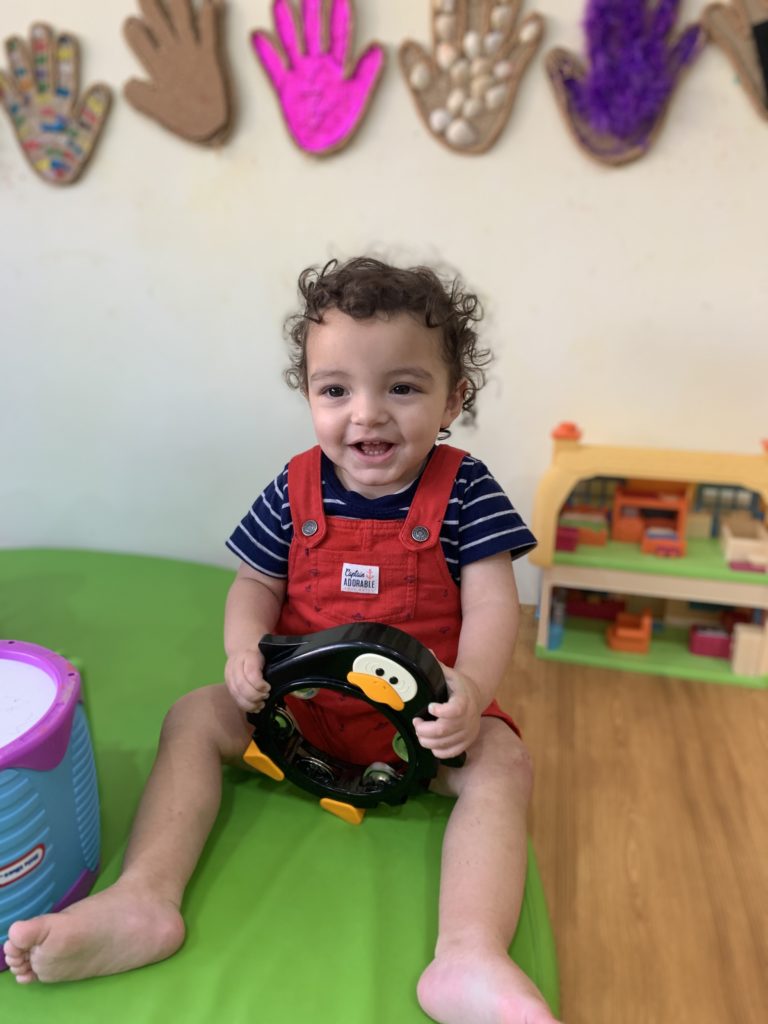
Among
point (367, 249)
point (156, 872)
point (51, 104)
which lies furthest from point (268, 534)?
point (51, 104)

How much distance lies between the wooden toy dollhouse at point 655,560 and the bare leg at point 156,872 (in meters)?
0.64

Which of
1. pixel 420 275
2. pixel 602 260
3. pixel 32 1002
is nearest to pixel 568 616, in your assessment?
pixel 602 260

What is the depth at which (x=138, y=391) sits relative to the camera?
1.54 meters

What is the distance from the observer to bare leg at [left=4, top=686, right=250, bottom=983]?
0.66 m

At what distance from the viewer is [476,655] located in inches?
33.3

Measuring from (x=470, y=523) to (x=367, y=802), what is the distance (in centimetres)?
32

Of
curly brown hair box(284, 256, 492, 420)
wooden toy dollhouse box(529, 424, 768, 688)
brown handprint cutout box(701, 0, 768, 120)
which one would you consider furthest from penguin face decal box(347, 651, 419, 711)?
brown handprint cutout box(701, 0, 768, 120)

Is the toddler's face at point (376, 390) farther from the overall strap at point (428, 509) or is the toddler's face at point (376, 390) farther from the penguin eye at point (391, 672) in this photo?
the penguin eye at point (391, 672)

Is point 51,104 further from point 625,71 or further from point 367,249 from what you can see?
point 625,71

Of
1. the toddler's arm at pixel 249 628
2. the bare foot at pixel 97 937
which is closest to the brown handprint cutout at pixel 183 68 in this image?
the toddler's arm at pixel 249 628

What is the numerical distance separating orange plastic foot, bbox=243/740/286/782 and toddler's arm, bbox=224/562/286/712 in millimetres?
60

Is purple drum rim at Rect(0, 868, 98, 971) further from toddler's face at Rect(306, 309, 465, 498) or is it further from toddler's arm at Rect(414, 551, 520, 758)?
toddler's face at Rect(306, 309, 465, 498)

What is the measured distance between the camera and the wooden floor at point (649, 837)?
811 mm

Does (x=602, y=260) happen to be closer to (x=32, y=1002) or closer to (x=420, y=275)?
(x=420, y=275)
